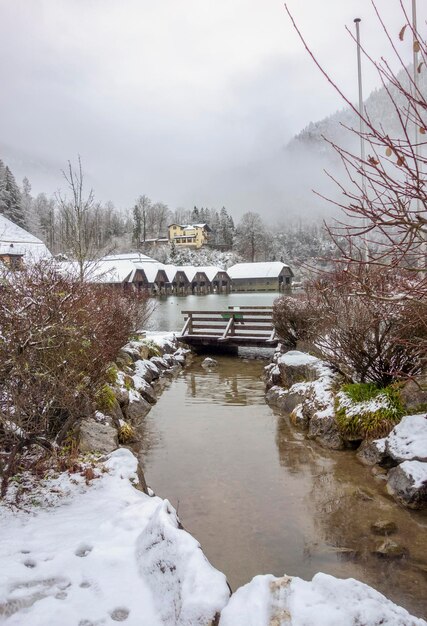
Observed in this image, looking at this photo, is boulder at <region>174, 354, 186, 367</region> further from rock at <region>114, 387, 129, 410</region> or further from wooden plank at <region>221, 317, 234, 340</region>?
rock at <region>114, 387, 129, 410</region>

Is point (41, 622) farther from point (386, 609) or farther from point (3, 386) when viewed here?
point (3, 386)

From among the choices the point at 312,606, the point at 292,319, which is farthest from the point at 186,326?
the point at 312,606

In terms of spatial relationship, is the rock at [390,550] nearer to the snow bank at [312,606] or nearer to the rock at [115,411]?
the snow bank at [312,606]

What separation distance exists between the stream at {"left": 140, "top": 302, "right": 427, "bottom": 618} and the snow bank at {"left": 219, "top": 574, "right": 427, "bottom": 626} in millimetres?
1243

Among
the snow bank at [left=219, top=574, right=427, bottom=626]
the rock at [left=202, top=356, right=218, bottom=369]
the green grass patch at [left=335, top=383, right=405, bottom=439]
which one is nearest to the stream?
the green grass patch at [left=335, top=383, right=405, bottom=439]

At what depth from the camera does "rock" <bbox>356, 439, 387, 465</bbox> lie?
5964mm

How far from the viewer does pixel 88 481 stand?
14.6ft

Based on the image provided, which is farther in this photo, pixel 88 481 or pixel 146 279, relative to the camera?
pixel 146 279

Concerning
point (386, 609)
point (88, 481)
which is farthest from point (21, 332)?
point (386, 609)

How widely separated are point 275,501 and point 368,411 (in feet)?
7.48

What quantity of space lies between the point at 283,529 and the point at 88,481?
7.07 ft

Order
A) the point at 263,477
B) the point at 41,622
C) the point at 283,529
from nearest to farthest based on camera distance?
the point at 41,622, the point at 283,529, the point at 263,477

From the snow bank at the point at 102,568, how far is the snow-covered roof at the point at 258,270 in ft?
175

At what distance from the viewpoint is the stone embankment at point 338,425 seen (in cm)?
507
